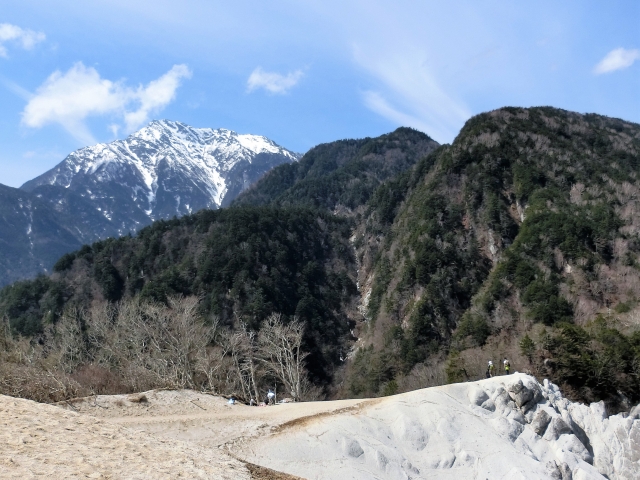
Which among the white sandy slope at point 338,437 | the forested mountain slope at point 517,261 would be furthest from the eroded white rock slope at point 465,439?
the forested mountain slope at point 517,261

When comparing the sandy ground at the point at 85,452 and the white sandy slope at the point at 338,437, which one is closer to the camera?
the sandy ground at the point at 85,452

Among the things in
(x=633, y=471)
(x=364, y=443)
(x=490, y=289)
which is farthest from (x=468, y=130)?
(x=364, y=443)

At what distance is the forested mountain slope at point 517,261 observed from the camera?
4625 centimetres

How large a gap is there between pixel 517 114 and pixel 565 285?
57.9 metres

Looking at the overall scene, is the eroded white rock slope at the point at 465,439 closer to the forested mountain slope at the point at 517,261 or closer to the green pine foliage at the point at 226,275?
the forested mountain slope at the point at 517,261

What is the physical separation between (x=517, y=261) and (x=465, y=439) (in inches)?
2080

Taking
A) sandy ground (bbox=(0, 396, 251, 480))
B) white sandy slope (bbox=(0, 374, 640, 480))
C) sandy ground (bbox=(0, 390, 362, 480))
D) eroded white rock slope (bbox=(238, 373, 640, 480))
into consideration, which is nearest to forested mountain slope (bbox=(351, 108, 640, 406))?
eroded white rock slope (bbox=(238, 373, 640, 480))

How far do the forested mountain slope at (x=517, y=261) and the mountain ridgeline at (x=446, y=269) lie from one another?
245 millimetres

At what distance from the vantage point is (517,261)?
73.1m

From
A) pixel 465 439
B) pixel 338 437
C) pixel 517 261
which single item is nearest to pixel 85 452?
pixel 338 437

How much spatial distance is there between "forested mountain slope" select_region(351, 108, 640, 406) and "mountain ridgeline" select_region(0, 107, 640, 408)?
245 mm

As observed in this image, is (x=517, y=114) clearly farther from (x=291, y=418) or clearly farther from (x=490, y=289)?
(x=291, y=418)

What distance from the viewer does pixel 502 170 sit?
9488 centimetres

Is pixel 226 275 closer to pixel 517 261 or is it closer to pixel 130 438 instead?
pixel 517 261
